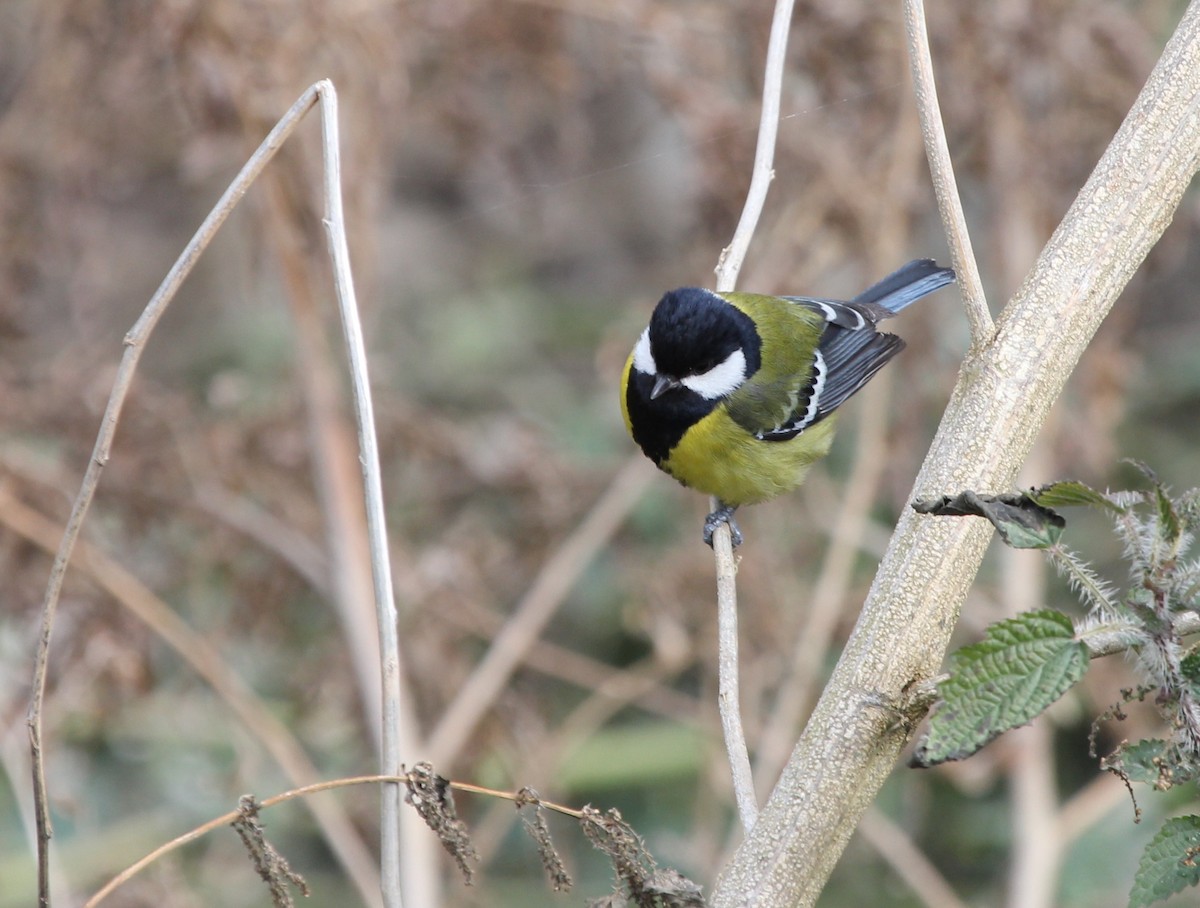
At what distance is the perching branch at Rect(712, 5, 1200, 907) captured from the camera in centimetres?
124

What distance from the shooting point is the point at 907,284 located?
127 inches

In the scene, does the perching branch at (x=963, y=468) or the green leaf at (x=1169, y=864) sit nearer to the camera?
the green leaf at (x=1169, y=864)

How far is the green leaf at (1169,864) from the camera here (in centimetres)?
109

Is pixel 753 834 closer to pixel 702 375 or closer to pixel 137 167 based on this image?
pixel 702 375

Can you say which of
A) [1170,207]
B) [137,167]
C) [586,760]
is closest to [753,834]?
[1170,207]

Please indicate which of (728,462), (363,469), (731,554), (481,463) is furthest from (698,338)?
(363,469)

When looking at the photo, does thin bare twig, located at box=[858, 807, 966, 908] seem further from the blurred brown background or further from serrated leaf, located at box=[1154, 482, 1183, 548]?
serrated leaf, located at box=[1154, 482, 1183, 548]

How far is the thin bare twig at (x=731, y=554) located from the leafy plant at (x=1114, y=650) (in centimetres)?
36

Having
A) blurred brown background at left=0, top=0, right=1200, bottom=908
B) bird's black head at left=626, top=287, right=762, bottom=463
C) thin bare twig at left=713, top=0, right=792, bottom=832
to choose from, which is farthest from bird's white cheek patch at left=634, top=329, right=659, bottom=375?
blurred brown background at left=0, top=0, right=1200, bottom=908

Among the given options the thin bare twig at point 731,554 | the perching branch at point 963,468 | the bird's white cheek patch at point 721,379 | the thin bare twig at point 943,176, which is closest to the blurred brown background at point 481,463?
the bird's white cheek patch at point 721,379

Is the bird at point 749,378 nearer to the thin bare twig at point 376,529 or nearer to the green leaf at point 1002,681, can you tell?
the thin bare twig at point 376,529

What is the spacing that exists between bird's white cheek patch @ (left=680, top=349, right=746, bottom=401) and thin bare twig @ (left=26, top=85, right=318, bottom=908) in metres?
1.44

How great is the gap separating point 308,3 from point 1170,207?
2431 millimetres

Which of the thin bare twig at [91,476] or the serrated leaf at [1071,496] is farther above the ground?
the thin bare twig at [91,476]
